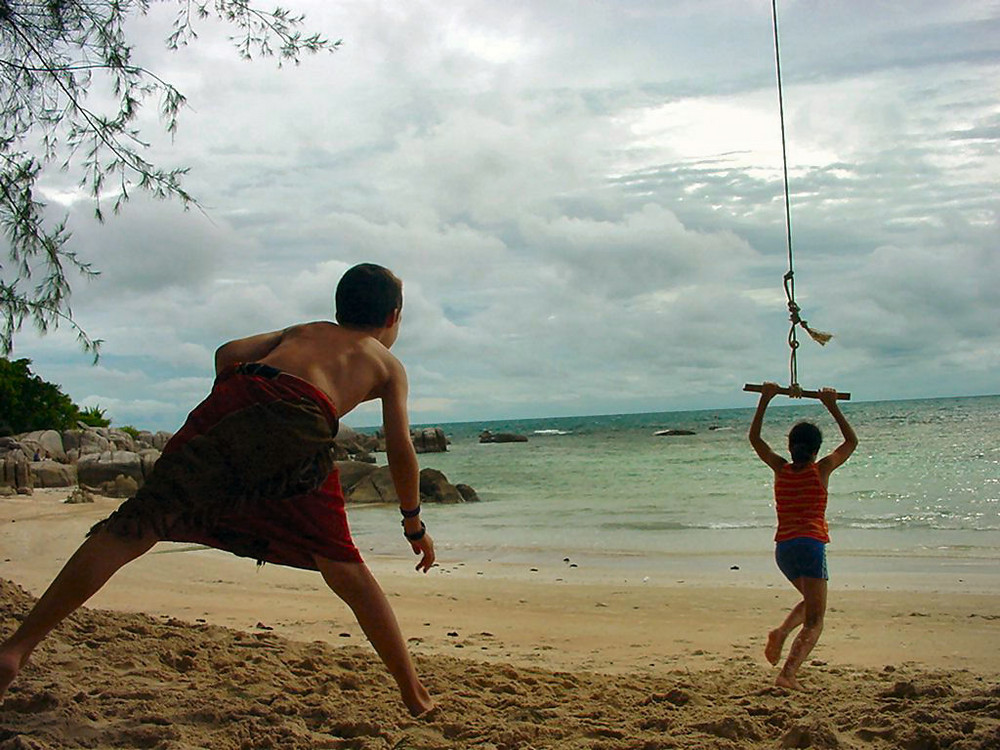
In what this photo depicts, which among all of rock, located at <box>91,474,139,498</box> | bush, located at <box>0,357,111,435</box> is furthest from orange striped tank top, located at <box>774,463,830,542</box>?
bush, located at <box>0,357,111,435</box>

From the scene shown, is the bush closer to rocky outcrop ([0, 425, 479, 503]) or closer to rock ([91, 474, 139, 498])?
rocky outcrop ([0, 425, 479, 503])

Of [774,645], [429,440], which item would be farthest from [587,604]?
[429,440]

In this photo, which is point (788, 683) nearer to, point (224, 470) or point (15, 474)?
point (224, 470)

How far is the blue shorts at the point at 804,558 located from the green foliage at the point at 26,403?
30.2 m

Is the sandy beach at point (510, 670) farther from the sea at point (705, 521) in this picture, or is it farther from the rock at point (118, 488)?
the rock at point (118, 488)

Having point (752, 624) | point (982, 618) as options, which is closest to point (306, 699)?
point (752, 624)

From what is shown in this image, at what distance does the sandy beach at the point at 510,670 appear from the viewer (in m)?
3.15

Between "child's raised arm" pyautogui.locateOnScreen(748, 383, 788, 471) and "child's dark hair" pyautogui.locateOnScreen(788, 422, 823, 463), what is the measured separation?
0.08 m

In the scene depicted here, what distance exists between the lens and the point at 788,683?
163 inches

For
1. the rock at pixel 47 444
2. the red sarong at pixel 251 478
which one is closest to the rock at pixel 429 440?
the rock at pixel 47 444

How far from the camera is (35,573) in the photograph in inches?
315

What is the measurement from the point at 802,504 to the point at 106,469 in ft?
60.9

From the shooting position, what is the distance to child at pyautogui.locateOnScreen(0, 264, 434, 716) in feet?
9.84

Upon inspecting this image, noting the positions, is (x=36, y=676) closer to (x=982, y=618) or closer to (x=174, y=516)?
(x=174, y=516)
